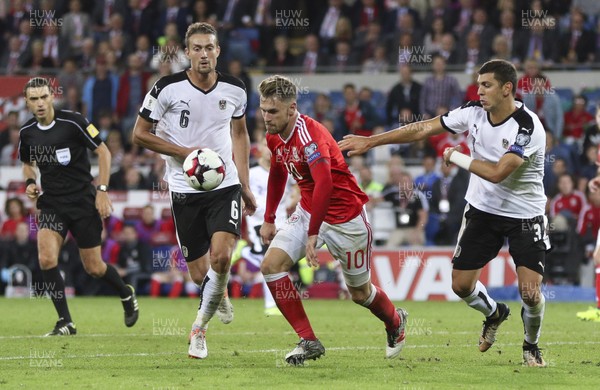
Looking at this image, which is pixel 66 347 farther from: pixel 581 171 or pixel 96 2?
pixel 96 2

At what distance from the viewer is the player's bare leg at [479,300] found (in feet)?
30.8

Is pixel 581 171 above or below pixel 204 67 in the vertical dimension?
below

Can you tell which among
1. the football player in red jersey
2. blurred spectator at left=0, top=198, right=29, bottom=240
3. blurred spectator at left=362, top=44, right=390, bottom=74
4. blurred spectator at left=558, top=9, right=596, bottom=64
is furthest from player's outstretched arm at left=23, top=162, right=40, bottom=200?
blurred spectator at left=558, top=9, right=596, bottom=64

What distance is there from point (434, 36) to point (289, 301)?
13.5 meters

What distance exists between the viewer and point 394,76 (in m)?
21.8

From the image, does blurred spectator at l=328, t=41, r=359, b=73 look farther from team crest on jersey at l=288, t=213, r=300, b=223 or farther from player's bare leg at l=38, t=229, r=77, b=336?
team crest on jersey at l=288, t=213, r=300, b=223

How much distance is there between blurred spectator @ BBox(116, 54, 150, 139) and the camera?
858 inches

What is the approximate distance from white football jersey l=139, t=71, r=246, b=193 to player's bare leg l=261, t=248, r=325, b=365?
1.19 meters

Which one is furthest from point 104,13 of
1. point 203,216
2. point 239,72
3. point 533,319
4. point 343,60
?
point 533,319

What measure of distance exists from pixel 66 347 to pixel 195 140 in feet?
7.85

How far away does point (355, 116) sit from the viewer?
20406mm

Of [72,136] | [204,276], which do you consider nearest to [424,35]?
[72,136]

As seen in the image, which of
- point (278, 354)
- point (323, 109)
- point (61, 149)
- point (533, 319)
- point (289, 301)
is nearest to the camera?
point (289, 301)

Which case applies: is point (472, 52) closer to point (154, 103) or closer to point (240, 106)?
point (240, 106)
